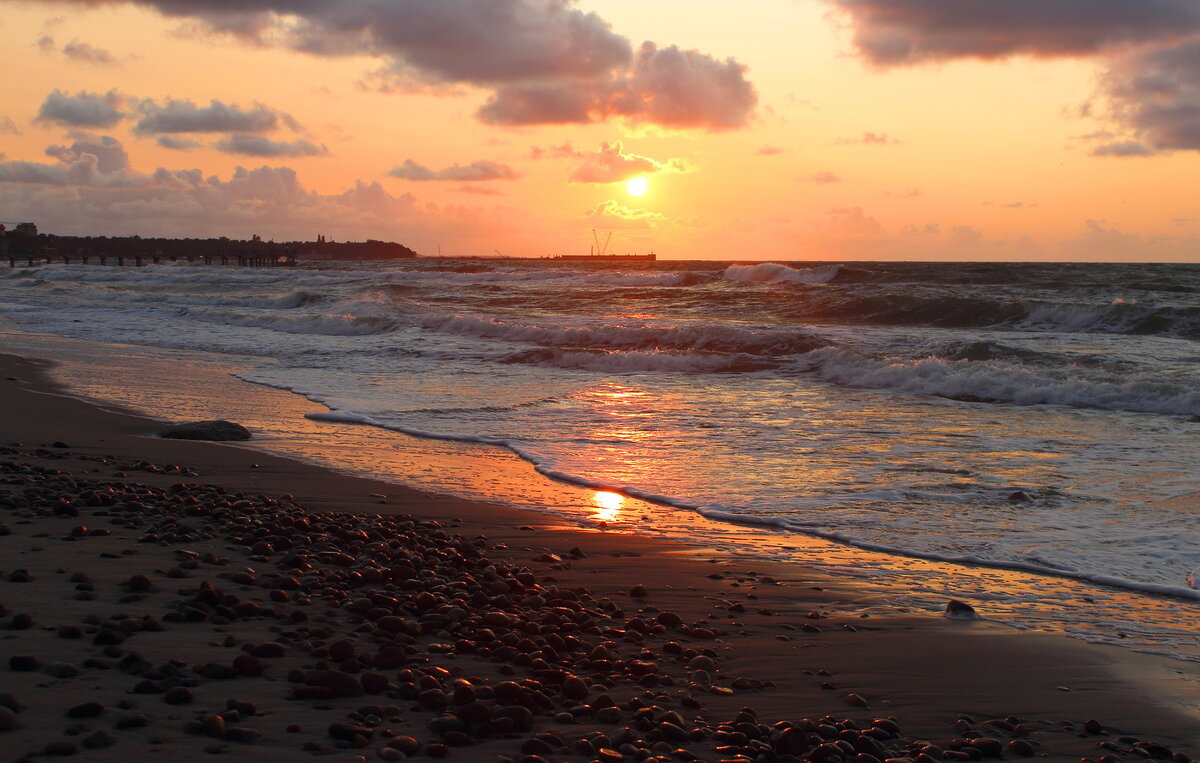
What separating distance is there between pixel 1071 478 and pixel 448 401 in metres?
7.90

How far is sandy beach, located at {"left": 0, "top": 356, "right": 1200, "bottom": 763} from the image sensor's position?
302 cm

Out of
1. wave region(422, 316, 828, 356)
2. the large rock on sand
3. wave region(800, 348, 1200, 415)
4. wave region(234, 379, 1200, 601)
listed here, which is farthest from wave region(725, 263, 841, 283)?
the large rock on sand

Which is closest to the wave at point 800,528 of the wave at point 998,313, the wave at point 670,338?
the wave at point 670,338

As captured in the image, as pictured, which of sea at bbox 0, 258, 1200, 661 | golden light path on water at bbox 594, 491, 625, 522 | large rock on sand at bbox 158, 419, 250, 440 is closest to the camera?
sea at bbox 0, 258, 1200, 661

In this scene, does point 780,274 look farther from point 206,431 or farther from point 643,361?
point 206,431

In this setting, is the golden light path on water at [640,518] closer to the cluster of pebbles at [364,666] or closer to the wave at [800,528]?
the wave at [800,528]

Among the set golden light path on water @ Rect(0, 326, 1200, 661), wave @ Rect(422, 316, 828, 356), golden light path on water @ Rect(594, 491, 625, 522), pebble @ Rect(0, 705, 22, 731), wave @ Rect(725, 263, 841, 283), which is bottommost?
golden light path on water @ Rect(594, 491, 625, 522)

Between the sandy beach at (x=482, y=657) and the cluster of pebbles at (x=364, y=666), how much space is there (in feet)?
0.04

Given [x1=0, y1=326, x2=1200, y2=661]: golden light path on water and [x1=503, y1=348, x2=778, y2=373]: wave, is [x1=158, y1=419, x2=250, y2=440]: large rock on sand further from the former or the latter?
[x1=503, y1=348, x2=778, y2=373]: wave

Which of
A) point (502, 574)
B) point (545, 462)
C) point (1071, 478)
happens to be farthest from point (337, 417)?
point (1071, 478)

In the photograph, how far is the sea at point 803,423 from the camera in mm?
6020

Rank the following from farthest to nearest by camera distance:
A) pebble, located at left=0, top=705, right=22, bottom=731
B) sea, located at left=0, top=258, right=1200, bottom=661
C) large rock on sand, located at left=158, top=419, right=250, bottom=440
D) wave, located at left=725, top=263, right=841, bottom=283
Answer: wave, located at left=725, top=263, right=841, bottom=283 → large rock on sand, located at left=158, top=419, right=250, bottom=440 → sea, located at left=0, top=258, right=1200, bottom=661 → pebble, located at left=0, top=705, right=22, bottom=731

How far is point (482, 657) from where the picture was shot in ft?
12.5

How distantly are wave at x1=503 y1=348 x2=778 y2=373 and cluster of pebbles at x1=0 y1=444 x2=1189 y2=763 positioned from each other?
1311 cm
